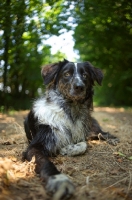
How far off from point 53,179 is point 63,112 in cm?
178

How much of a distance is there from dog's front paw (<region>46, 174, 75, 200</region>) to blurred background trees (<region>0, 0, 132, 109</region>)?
15.7 ft

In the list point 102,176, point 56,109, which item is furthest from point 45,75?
point 102,176

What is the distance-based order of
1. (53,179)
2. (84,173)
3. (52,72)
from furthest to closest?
(52,72) → (84,173) → (53,179)

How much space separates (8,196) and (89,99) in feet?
8.57

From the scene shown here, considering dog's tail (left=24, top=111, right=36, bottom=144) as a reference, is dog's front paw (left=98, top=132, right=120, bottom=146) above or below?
below

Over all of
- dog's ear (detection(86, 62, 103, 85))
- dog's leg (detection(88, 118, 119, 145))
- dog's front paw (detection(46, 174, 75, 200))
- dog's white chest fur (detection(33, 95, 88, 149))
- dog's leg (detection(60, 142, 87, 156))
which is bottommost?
dog's leg (detection(88, 118, 119, 145))

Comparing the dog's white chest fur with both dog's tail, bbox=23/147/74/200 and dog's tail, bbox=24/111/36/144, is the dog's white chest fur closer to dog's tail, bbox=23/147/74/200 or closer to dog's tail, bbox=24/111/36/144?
dog's tail, bbox=24/111/36/144

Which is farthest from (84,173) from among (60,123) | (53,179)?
(60,123)

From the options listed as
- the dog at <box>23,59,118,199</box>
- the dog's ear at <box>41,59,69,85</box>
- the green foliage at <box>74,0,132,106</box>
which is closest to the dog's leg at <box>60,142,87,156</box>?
the dog at <box>23,59,118,199</box>

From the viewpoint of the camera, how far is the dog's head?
413 centimetres

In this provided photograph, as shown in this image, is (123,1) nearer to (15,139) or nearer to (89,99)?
(89,99)

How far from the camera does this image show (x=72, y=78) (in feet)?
13.8

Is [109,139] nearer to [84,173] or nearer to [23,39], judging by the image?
[84,173]

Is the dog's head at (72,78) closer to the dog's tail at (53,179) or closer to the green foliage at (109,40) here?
the dog's tail at (53,179)
